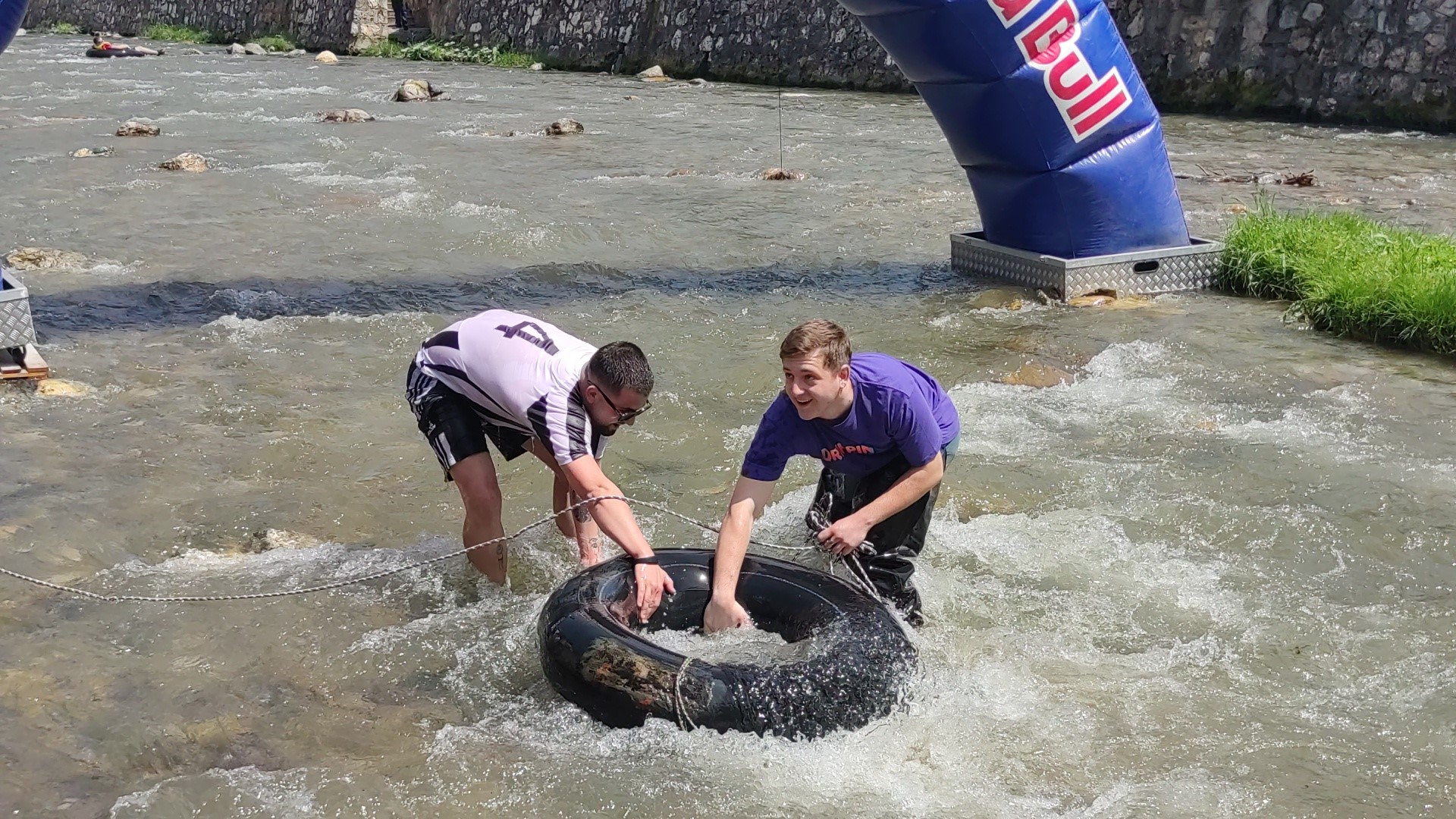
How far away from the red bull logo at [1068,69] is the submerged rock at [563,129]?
10.8 meters

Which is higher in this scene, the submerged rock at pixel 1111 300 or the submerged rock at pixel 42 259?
the submerged rock at pixel 1111 300

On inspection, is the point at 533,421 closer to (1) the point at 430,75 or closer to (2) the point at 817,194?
(2) the point at 817,194

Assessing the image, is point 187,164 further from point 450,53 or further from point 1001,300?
point 450,53

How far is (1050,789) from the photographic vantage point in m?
3.97

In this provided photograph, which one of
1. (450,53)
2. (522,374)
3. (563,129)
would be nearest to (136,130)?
(563,129)

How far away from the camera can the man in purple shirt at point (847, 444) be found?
4375 millimetres

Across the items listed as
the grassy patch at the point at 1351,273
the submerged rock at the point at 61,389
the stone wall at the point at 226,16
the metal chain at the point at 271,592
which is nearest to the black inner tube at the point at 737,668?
the metal chain at the point at 271,592

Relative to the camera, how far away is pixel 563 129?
18.8 metres

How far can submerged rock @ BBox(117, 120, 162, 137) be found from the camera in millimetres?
18359

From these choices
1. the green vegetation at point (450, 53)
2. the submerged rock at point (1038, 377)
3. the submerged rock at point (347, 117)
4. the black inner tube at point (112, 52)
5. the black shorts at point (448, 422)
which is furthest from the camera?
the black inner tube at point (112, 52)

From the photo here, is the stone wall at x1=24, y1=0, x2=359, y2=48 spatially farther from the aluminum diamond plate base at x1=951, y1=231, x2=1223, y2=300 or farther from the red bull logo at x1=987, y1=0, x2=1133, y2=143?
the red bull logo at x1=987, y1=0, x2=1133, y2=143

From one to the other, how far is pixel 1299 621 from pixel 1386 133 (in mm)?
13504

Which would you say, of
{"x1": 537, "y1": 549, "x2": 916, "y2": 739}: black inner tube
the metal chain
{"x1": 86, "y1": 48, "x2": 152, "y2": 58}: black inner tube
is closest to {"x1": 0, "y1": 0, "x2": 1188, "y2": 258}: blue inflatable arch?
Answer: the metal chain

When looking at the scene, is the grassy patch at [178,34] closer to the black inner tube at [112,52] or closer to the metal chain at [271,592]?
the black inner tube at [112,52]
